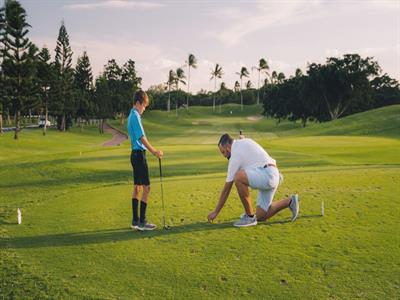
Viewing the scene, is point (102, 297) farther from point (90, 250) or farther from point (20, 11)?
point (20, 11)

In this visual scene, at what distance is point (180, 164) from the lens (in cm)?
1988

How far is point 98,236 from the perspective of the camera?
7.23m

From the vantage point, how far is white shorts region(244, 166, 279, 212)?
769 cm

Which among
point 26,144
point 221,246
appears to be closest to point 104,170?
point 221,246

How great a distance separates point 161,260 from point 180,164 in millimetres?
14004

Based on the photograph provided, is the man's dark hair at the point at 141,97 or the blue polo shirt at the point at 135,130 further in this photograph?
the man's dark hair at the point at 141,97

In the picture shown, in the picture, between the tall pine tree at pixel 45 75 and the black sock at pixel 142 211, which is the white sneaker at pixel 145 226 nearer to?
the black sock at pixel 142 211

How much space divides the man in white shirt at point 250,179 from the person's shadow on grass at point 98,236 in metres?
0.28

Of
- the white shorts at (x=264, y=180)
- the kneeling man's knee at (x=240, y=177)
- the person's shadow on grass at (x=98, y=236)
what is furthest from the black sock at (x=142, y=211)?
the white shorts at (x=264, y=180)

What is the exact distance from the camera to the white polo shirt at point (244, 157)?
7801 millimetres

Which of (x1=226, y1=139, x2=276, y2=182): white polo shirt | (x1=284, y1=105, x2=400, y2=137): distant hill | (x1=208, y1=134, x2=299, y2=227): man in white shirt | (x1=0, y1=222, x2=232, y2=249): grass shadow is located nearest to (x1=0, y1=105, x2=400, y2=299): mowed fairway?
(x1=0, y1=222, x2=232, y2=249): grass shadow

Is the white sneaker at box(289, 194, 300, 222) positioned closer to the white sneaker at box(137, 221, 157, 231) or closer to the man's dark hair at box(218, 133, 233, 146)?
the man's dark hair at box(218, 133, 233, 146)

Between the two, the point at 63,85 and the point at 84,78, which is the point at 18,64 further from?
the point at 84,78

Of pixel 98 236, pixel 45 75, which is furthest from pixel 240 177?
pixel 45 75
